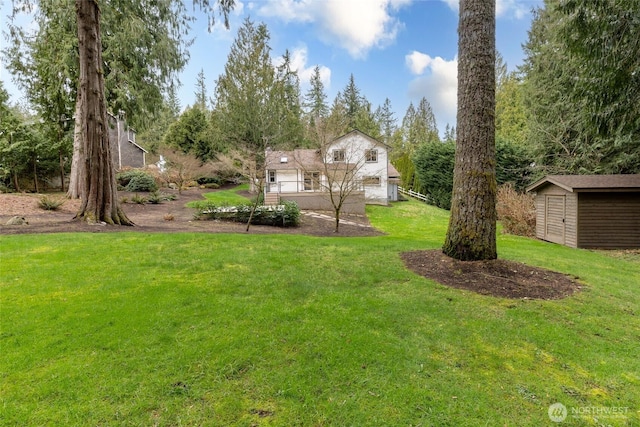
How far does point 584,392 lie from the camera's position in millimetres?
2371

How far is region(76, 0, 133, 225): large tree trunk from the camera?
8.35 metres

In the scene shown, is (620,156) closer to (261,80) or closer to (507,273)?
(507,273)

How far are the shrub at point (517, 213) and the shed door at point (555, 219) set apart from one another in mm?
1601

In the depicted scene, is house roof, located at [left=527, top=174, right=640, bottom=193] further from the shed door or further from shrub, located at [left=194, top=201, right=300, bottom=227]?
shrub, located at [left=194, top=201, right=300, bottom=227]

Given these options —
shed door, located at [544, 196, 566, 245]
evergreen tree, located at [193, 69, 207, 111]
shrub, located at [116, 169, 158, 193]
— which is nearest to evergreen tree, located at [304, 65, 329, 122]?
evergreen tree, located at [193, 69, 207, 111]

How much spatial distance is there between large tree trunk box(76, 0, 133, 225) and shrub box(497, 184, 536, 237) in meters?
15.9

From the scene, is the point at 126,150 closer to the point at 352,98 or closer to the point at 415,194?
the point at 415,194

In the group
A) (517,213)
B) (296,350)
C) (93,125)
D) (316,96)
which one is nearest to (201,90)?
(316,96)

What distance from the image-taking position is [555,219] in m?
12.1

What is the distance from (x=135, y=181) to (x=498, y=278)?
20.8 meters

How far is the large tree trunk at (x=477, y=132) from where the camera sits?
485 cm

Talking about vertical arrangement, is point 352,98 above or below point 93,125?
above

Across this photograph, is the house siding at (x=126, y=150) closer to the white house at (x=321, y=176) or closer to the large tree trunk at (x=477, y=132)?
the white house at (x=321, y=176)

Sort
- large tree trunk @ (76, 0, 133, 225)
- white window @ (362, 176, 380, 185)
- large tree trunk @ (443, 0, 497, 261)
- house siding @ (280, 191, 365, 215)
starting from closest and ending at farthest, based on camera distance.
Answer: large tree trunk @ (443, 0, 497, 261), large tree trunk @ (76, 0, 133, 225), white window @ (362, 176, 380, 185), house siding @ (280, 191, 365, 215)
